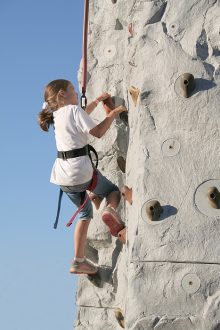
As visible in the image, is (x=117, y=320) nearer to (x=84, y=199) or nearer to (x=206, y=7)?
(x=84, y=199)

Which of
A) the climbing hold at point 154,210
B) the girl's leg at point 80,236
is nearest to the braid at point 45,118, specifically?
the girl's leg at point 80,236

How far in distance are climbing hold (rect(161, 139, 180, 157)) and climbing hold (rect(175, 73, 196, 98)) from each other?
333 mm

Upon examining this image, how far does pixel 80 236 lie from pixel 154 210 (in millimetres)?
875

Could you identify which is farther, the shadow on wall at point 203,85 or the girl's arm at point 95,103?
the girl's arm at point 95,103

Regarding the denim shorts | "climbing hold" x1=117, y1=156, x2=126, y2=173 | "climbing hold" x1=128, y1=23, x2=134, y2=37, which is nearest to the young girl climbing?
the denim shorts

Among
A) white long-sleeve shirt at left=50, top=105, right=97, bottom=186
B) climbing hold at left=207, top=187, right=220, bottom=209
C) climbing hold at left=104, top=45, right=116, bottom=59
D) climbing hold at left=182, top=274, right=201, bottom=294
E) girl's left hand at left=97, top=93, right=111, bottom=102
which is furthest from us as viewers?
climbing hold at left=104, top=45, right=116, bottom=59

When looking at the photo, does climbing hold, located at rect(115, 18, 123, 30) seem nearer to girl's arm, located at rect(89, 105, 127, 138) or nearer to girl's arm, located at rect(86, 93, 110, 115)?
girl's arm, located at rect(86, 93, 110, 115)

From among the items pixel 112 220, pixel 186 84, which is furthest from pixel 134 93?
pixel 112 220

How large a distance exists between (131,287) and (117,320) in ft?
2.28

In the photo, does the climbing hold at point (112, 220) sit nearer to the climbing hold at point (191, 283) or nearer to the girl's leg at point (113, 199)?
the girl's leg at point (113, 199)

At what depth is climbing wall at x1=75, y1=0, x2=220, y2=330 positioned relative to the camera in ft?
13.7

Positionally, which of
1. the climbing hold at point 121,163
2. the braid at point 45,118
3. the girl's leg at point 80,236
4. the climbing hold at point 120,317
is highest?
the braid at point 45,118

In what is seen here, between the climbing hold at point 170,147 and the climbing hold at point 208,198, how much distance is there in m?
0.30

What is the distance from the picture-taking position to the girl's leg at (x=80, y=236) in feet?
16.4
